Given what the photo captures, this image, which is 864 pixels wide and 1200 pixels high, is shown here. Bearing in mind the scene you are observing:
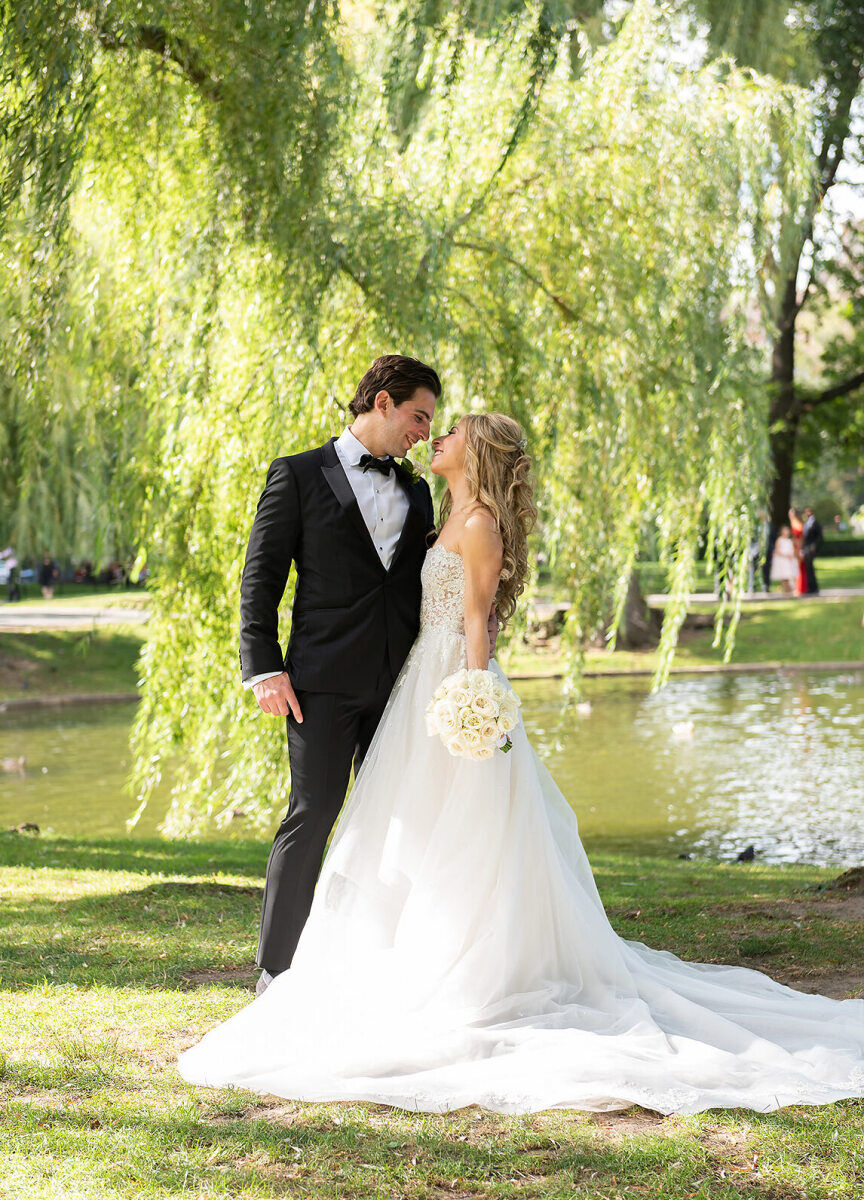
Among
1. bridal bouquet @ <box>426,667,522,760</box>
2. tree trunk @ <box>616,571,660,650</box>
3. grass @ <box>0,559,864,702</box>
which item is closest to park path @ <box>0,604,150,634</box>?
grass @ <box>0,559,864,702</box>

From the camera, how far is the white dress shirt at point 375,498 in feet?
13.4

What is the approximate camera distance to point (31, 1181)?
8.61 ft

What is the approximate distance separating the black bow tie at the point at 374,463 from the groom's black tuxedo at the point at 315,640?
76 mm

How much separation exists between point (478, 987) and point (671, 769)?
7994mm

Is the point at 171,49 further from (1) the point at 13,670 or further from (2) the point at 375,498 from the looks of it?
(1) the point at 13,670

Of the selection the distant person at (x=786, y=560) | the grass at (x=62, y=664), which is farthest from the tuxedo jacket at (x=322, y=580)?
the distant person at (x=786, y=560)

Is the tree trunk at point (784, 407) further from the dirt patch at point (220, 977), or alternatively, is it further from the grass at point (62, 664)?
the dirt patch at point (220, 977)

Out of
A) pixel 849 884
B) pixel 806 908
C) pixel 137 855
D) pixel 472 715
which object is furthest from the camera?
pixel 137 855

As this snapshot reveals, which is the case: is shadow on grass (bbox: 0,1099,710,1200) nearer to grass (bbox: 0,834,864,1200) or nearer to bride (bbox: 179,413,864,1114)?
grass (bbox: 0,834,864,1200)

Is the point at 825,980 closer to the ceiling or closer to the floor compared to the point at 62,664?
closer to the ceiling

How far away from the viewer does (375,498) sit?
4.10m

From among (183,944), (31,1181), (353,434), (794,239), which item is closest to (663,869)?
(183,944)

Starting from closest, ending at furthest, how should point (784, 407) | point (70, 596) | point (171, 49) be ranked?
point (171, 49) → point (784, 407) → point (70, 596)

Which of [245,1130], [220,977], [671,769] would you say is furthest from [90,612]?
[245,1130]
